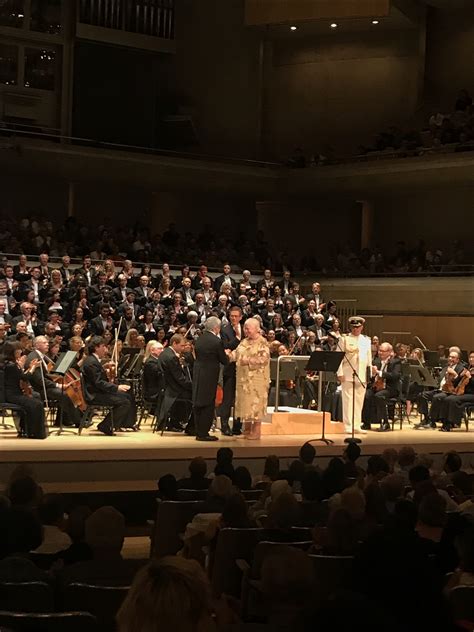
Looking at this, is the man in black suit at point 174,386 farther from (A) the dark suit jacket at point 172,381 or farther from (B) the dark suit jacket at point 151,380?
(B) the dark suit jacket at point 151,380

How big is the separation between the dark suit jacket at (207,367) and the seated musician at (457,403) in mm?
3409

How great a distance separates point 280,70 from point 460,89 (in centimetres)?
438

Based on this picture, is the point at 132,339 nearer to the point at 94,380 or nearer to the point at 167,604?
the point at 94,380

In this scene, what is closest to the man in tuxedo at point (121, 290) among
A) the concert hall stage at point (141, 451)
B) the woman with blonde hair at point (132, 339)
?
the woman with blonde hair at point (132, 339)

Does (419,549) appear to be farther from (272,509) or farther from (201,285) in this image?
(201,285)

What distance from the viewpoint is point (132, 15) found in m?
23.7

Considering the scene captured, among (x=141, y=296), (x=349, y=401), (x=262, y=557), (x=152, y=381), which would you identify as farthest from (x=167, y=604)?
(x=141, y=296)

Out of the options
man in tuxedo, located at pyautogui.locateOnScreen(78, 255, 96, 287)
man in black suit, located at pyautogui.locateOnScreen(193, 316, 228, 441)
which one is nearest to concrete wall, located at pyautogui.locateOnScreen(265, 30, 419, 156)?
man in tuxedo, located at pyautogui.locateOnScreen(78, 255, 96, 287)

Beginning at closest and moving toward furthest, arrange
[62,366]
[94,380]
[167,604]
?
[167,604]
[62,366]
[94,380]

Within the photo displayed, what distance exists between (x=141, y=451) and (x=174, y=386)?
2.17 metres

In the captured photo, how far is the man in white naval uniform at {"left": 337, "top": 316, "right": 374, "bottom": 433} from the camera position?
1166cm

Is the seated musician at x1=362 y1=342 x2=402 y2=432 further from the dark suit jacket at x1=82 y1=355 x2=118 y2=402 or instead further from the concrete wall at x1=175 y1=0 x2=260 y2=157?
the concrete wall at x1=175 y1=0 x2=260 y2=157

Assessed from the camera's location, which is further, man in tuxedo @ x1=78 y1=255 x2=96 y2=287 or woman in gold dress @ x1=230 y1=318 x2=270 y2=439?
man in tuxedo @ x1=78 y1=255 x2=96 y2=287

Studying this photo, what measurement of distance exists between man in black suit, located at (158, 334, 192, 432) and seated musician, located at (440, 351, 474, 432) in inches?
130
